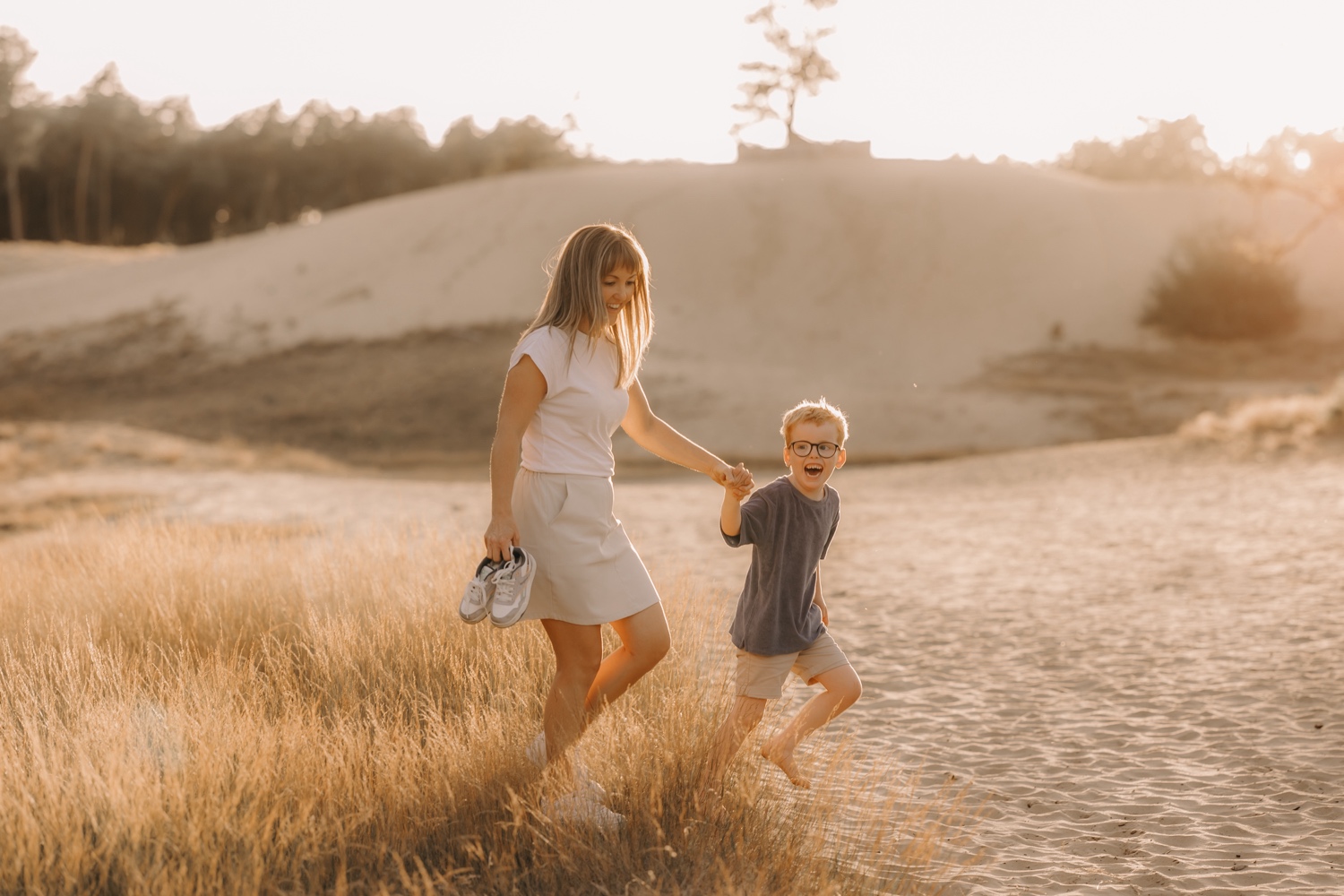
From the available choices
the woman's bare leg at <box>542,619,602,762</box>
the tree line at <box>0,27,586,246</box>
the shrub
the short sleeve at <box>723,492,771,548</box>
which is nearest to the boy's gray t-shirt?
the short sleeve at <box>723,492,771,548</box>

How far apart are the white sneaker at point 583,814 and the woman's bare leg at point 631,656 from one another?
29 centimetres

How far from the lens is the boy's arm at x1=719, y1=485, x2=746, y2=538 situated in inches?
137

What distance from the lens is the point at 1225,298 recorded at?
2955 cm

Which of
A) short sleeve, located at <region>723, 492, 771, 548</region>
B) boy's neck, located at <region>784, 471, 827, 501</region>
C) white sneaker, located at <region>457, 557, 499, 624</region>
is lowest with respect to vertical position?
white sneaker, located at <region>457, 557, 499, 624</region>

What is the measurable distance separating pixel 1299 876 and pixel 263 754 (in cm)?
296

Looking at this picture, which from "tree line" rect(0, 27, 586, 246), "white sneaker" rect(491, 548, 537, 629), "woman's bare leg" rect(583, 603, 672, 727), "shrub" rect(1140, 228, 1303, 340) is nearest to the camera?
"white sneaker" rect(491, 548, 537, 629)

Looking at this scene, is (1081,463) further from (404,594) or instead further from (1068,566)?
(404,594)

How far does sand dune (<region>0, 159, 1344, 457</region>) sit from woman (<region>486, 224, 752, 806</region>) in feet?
67.8

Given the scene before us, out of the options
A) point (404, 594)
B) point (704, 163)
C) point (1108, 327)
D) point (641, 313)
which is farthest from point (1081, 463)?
point (704, 163)

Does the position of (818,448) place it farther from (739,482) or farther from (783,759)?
(783,759)

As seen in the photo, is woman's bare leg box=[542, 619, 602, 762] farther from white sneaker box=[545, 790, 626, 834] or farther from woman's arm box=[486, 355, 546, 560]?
woman's arm box=[486, 355, 546, 560]

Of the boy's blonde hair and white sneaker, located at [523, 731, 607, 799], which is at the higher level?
the boy's blonde hair

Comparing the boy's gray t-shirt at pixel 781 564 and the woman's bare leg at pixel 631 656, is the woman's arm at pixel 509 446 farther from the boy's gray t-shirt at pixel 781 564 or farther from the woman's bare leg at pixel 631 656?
the boy's gray t-shirt at pixel 781 564

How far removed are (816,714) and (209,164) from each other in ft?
221
